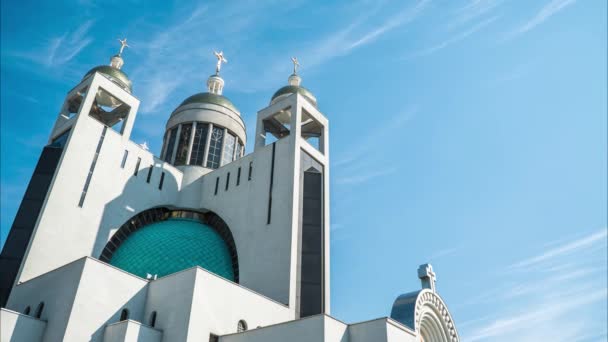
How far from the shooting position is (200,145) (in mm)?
29125

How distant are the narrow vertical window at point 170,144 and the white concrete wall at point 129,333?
15.7m

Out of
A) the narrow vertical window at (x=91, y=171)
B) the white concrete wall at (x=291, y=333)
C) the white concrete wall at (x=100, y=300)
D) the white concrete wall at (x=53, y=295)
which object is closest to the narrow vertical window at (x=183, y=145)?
the narrow vertical window at (x=91, y=171)

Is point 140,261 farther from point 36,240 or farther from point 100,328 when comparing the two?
point 100,328

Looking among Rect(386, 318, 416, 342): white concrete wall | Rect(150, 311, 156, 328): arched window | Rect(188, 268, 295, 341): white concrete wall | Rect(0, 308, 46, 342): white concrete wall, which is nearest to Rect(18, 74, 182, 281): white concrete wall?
Rect(0, 308, 46, 342): white concrete wall

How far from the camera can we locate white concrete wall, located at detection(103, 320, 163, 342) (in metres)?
13.8

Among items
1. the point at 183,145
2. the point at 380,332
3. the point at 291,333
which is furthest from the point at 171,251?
the point at 380,332

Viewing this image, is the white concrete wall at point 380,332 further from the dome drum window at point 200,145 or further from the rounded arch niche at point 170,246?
the dome drum window at point 200,145

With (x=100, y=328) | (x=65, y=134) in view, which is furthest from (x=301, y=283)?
(x=65, y=134)

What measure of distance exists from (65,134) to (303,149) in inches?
423

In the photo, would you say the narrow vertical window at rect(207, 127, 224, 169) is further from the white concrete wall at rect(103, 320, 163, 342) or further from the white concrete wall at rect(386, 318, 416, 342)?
the white concrete wall at rect(386, 318, 416, 342)

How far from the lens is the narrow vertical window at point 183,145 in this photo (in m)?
28.7

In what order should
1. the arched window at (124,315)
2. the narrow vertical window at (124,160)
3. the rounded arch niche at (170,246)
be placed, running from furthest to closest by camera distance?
the narrow vertical window at (124,160)
the rounded arch niche at (170,246)
the arched window at (124,315)

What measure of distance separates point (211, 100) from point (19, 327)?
19.1 meters

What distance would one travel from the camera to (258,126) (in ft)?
82.5
